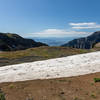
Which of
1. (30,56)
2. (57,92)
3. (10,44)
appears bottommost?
(57,92)

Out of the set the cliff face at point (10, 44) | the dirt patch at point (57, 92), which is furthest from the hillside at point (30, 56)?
the cliff face at point (10, 44)

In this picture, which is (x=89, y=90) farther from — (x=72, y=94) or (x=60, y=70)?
(x=60, y=70)

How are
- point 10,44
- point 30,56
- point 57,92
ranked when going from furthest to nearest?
point 10,44, point 30,56, point 57,92

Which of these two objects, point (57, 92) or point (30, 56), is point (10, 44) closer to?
point (30, 56)

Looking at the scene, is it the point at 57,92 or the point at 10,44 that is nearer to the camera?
the point at 57,92

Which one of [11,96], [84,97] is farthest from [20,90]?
[84,97]

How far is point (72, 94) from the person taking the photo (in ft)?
34.9

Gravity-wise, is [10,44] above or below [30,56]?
above

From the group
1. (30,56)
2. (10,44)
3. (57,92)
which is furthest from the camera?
(10,44)

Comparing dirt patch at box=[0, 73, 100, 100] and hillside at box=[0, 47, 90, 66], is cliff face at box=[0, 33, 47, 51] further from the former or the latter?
dirt patch at box=[0, 73, 100, 100]

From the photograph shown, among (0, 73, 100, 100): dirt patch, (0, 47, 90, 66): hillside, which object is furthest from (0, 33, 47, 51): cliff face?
(0, 73, 100, 100): dirt patch

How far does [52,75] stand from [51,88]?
551 cm

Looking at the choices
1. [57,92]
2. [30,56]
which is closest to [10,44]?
[30,56]

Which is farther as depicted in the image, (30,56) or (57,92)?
(30,56)
